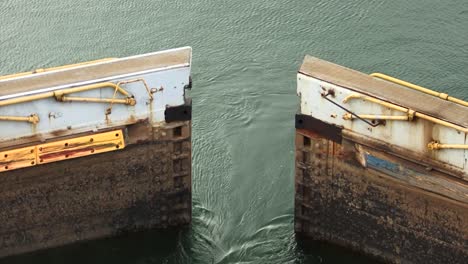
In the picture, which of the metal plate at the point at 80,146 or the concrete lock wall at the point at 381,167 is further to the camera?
the metal plate at the point at 80,146

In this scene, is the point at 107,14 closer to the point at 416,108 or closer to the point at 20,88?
the point at 20,88

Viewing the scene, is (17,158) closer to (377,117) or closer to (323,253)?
(323,253)

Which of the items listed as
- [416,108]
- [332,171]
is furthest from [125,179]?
[416,108]

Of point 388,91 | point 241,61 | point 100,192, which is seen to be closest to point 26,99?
point 100,192

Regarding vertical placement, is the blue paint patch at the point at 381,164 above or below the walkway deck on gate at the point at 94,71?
below

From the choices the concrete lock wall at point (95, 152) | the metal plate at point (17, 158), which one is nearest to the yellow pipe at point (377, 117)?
the concrete lock wall at point (95, 152)

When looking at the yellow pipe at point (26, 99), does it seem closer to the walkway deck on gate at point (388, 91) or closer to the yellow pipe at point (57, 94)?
the yellow pipe at point (57, 94)

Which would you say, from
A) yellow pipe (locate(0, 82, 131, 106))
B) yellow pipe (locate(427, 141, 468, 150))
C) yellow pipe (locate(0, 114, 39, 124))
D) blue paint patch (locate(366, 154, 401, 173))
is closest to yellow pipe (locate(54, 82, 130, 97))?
yellow pipe (locate(0, 82, 131, 106))

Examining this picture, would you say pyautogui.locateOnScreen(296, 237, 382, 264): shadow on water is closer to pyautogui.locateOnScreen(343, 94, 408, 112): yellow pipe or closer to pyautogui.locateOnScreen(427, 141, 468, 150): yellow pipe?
pyautogui.locateOnScreen(427, 141, 468, 150): yellow pipe
